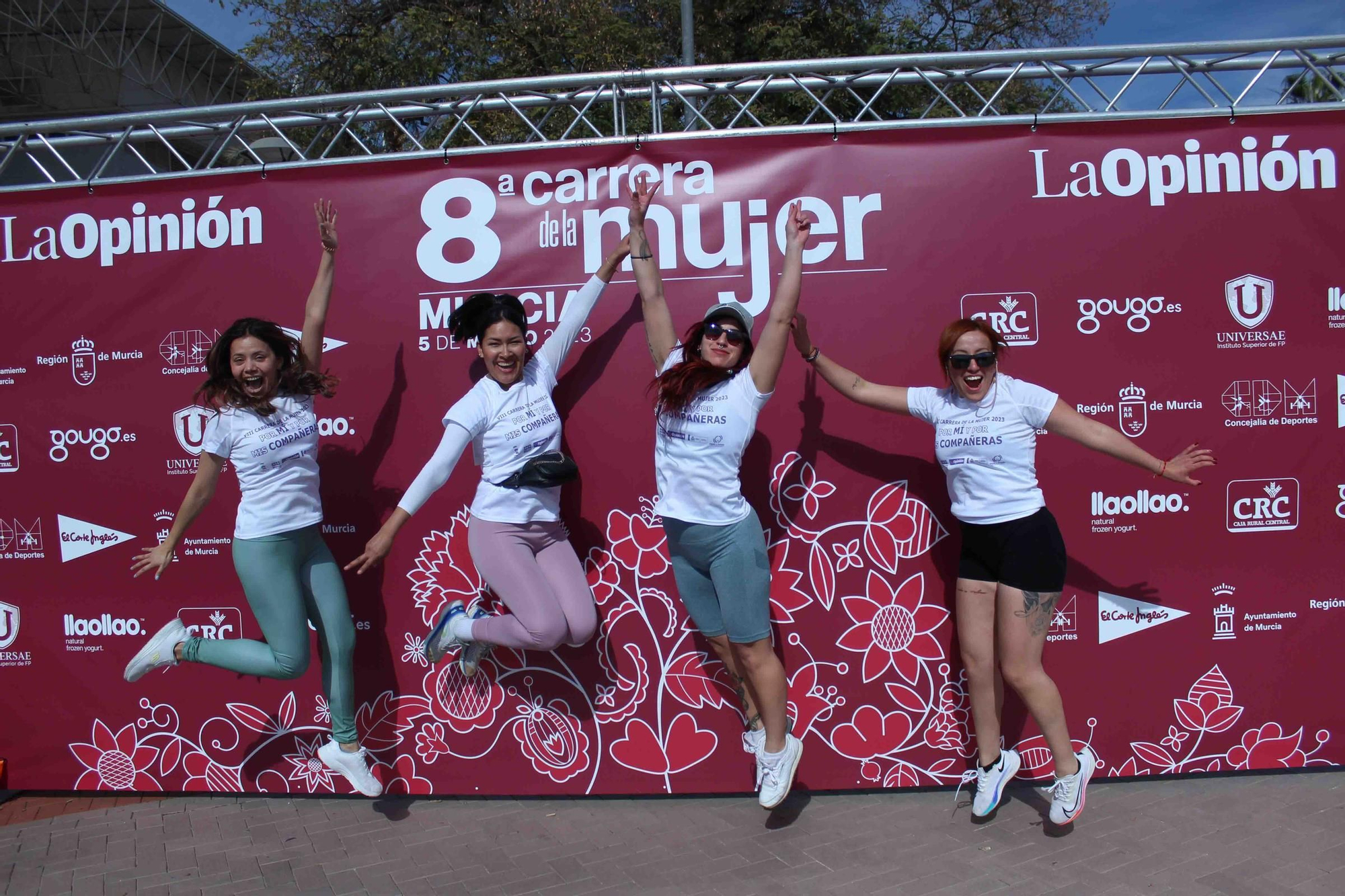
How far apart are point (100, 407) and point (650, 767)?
296 centimetres

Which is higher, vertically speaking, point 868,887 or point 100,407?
point 100,407

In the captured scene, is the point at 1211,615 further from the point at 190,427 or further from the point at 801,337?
the point at 190,427

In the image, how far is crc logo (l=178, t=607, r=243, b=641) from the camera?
4.01m

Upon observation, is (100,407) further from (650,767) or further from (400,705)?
(650,767)

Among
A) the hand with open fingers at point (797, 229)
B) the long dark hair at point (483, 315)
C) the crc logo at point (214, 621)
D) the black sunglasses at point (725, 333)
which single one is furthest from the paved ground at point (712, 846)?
the hand with open fingers at point (797, 229)

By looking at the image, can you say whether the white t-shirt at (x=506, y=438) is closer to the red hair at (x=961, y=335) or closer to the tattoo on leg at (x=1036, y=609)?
the red hair at (x=961, y=335)

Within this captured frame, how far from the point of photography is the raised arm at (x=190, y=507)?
11.5 ft

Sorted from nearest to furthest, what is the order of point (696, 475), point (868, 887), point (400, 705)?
point (868, 887) → point (696, 475) → point (400, 705)

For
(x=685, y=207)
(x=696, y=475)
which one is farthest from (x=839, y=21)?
(x=696, y=475)

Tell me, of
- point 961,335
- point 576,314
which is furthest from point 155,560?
point 961,335

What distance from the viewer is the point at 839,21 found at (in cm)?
1250

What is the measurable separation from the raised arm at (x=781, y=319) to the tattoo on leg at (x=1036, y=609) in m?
1.23

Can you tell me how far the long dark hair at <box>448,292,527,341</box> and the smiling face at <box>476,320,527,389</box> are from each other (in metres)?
0.02

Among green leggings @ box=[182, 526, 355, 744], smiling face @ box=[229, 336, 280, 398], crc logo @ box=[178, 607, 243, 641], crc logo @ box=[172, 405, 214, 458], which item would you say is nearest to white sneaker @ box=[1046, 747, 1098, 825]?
green leggings @ box=[182, 526, 355, 744]
